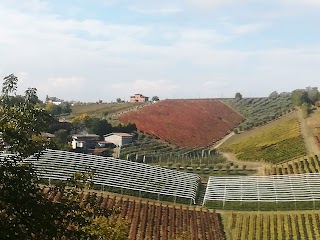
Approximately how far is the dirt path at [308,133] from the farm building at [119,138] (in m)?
23.9

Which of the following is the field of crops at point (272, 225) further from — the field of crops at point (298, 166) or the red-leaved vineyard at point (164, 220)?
the field of crops at point (298, 166)

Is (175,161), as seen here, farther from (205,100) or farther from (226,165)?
(205,100)

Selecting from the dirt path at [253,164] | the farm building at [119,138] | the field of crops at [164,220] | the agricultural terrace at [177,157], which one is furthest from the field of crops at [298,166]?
the farm building at [119,138]

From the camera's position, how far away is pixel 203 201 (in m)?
35.6

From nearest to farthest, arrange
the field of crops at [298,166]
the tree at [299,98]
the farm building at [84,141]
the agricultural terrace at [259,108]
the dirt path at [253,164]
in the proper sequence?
the field of crops at [298,166] < the dirt path at [253,164] < the farm building at [84,141] < the agricultural terrace at [259,108] < the tree at [299,98]

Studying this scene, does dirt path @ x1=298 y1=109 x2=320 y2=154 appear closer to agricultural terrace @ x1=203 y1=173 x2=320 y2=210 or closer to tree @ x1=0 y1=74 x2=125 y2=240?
agricultural terrace @ x1=203 y1=173 x2=320 y2=210

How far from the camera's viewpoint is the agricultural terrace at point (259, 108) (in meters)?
79.7

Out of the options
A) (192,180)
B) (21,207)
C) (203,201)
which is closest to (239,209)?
(203,201)

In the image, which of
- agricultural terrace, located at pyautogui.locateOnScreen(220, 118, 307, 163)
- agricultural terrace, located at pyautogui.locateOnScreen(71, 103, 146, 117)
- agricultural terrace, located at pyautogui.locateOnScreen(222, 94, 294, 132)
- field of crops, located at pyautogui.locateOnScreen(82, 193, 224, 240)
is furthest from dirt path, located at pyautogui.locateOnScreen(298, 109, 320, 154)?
agricultural terrace, located at pyautogui.locateOnScreen(71, 103, 146, 117)

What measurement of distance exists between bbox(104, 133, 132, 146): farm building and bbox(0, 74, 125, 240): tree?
52.2m

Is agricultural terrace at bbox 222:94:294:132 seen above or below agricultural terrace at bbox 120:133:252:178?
above

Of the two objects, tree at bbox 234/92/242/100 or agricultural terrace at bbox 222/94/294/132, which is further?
tree at bbox 234/92/242/100

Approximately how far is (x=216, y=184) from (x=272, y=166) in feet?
42.0

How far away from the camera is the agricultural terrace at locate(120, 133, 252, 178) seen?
159 ft
